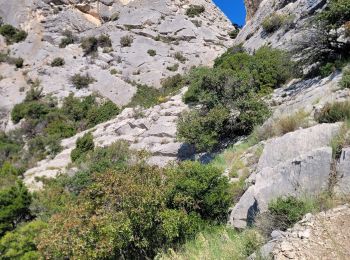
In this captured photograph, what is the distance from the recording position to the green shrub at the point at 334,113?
21.6 feet

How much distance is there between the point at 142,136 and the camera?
16484 millimetres

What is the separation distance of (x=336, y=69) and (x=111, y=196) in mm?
8016

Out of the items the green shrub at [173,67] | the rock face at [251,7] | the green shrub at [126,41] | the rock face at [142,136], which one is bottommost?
the rock face at [142,136]

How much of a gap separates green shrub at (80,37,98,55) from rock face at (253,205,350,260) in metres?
32.7

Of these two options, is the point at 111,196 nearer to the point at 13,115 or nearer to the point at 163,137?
the point at 163,137

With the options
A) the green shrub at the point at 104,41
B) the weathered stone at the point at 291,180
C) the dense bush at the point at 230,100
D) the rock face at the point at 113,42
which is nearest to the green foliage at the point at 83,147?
the dense bush at the point at 230,100

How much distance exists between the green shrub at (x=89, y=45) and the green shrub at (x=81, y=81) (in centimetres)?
450

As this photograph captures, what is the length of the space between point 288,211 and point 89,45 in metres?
32.7

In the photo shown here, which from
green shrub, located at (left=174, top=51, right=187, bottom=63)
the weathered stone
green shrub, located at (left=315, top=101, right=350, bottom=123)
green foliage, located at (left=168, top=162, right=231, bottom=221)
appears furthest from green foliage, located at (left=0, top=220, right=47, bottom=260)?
green shrub, located at (left=174, top=51, right=187, bottom=63)

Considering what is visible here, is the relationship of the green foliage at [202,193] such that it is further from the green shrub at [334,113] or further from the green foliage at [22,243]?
the green foliage at [22,243]

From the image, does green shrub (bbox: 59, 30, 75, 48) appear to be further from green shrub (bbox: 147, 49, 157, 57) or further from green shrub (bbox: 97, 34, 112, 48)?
green shrub (bbox: 147, 49, 157, 57)

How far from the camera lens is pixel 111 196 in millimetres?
6547

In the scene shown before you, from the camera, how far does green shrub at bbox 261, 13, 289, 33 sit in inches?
837

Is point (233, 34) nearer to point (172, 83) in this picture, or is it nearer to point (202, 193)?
point (172, 83)
